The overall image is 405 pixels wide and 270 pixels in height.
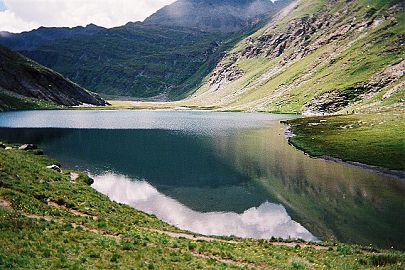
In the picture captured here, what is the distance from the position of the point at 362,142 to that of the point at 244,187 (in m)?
45.1

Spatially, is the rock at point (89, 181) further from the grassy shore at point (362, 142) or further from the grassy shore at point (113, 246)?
the grassy shore at point (362, 142)

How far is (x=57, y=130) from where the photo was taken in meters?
134

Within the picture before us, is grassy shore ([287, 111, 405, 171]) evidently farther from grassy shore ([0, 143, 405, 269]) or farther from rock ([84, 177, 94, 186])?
rock ([84, 177, 94, 186])

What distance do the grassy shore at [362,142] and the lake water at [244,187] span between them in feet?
16.4

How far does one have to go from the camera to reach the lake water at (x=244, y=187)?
4575 cm

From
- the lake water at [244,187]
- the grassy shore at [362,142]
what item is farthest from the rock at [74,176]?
the grassy shore at [362,142]

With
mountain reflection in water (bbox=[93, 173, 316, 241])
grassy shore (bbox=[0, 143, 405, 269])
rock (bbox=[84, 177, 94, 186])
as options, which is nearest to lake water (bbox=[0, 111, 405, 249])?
mountain reflection in water (bbox=[93, 173, 316, 241])

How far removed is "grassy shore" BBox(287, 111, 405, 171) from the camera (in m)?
77.9

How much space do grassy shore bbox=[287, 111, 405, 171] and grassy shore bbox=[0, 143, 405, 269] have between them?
46202 mm

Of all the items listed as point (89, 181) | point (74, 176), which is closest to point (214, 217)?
point (89, 181)

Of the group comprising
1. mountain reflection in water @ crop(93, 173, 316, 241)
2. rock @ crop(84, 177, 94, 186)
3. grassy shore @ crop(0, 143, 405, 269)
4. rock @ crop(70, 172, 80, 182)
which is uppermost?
grassy shore @ crop(0, 143, 405, 269)

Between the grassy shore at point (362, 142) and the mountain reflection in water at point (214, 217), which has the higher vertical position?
the grassy shore at point (362, 142)

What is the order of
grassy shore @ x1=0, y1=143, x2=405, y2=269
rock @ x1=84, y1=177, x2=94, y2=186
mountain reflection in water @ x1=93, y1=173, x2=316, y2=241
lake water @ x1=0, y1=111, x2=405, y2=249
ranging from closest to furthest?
1. grassy shore @ x1=0, y1=143, x2=405, y2=269
2. mountain reflection in water @ x1=93, y1=173, x2=316, y2=241
3. lake water @ x1=0, y1=111, x2=405, y2=249
4. rock @ x1=84, y1=177, x2=94, y2=186

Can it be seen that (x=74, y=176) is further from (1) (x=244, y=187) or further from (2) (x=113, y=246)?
(2) (x=113, y=246)
